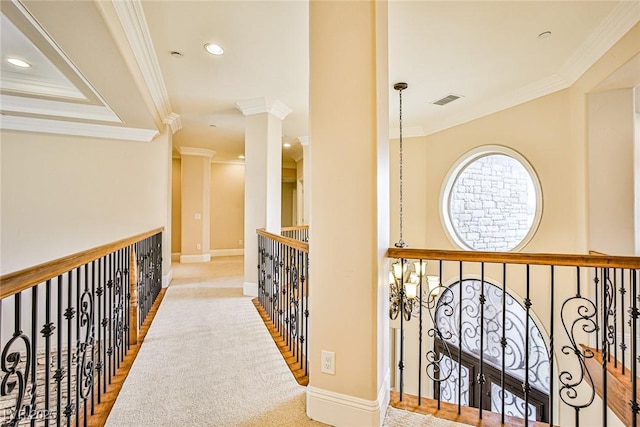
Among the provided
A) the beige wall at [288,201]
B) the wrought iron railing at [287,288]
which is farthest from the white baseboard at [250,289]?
the beige wall at [288,201]

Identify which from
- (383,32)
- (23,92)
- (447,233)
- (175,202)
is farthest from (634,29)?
(175,202)

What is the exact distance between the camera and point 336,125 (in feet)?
5.81

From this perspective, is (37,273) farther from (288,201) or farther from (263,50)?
(288,201)

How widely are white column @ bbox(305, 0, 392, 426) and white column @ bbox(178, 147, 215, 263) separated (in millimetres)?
5860

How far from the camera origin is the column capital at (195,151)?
6.90m

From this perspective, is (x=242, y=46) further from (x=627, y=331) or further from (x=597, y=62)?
(x=627, y=331)

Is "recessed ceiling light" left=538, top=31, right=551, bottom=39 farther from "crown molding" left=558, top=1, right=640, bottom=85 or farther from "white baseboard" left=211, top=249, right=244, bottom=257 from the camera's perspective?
"white baseboard" left=211, top=249, right=244, bottom=257

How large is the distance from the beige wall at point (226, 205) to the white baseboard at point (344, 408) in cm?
703

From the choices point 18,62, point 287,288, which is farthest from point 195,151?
point 287,288

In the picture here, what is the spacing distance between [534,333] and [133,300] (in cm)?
469

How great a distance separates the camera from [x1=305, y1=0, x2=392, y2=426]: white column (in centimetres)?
170

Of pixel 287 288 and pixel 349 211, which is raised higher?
pixel 349 211

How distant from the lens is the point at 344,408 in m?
1.73

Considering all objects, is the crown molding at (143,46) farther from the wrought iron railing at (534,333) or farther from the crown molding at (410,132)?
the crown molding at (410,132)
